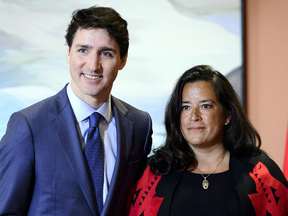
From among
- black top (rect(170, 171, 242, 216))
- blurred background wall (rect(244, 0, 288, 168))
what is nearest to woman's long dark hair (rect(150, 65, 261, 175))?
black top (rect(170, 171, 242, 216))

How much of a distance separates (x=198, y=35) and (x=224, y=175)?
1.64 meters

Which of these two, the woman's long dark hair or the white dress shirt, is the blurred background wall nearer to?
the woman's long dark hair

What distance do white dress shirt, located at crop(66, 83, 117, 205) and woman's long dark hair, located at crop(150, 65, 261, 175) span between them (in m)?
0.35

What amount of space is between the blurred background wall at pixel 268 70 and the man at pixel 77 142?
170 cm

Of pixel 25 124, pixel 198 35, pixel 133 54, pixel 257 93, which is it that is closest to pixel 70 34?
pixel 25 124

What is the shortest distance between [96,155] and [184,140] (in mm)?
656

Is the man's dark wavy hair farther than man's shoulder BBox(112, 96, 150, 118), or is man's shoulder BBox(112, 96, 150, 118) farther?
man's shoulder BBox(112, 96, 150, 118)

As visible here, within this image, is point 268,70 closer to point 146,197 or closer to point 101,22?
point 146,197

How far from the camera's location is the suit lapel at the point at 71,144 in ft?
4.52

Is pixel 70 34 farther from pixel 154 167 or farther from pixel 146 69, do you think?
pixel 146 69

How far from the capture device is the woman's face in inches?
68.0

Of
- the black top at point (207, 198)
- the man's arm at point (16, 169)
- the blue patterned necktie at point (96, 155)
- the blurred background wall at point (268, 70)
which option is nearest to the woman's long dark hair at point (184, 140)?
the black top at point (207, 198)

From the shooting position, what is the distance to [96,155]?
1475 mm

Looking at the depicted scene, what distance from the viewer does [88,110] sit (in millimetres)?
1525
